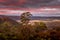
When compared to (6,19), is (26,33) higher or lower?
lower

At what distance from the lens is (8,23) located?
6.28ft

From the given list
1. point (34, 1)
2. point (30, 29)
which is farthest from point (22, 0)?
point (30, 29)

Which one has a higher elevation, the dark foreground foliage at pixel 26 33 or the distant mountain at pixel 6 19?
the distant mountain at pixel 6 19

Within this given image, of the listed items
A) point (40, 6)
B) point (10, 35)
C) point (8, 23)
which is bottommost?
point (10, 35)

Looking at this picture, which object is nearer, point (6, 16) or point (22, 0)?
point (6, 16)

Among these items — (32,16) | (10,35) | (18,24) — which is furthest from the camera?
(32,16)

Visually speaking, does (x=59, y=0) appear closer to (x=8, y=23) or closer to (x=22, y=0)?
(x=22, y=0)

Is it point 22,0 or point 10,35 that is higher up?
point 22,0

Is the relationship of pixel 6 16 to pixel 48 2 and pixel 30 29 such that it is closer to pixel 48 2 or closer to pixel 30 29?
pixel 30 29

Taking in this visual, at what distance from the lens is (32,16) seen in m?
2.15

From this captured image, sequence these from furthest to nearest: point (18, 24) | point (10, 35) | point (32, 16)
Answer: point (32, 16), point (18, 24), point (10, 35)

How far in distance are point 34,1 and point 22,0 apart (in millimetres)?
164

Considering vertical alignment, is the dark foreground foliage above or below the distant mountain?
below

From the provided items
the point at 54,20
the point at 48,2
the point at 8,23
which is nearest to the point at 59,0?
the point at 48,2
